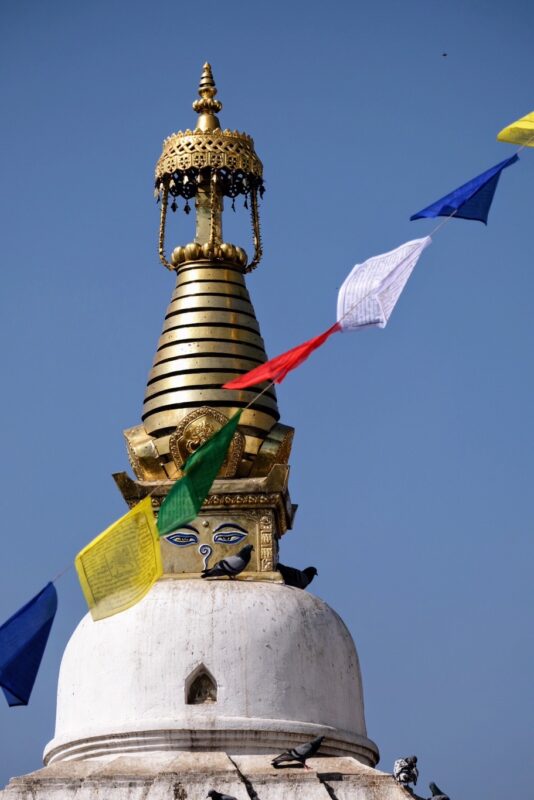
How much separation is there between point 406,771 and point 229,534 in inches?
154

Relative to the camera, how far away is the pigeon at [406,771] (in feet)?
71.8

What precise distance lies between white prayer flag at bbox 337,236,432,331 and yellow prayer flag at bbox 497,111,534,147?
1.17 meters

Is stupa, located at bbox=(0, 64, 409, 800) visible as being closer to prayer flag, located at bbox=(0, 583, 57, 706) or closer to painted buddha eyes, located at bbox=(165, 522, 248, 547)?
painted buddha eyes, located at bbox=(165, 522, 248, 547)

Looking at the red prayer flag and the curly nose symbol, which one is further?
the curly nose symbol

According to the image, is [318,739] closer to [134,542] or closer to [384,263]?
[134,542]

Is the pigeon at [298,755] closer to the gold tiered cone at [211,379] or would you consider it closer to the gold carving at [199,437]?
the gold tiered cone at [211,379]

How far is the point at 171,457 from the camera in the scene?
24.9m

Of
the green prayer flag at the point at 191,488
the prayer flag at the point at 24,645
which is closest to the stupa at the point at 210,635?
the prayer flag at the point at 24,645

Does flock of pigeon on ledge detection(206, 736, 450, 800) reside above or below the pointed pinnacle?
below

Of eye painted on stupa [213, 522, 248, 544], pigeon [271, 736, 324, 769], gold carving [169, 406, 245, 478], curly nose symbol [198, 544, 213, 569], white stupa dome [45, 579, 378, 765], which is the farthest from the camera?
gold carving [169, 406, 245, 478]

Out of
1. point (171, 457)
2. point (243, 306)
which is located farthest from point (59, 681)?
point (243, 306)

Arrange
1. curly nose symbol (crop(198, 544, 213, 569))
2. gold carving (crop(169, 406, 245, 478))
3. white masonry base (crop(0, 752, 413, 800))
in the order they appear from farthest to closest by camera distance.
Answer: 1. gold carving (crop(169, 406, 245, 478))
2. curly nose symbol (crop(198, 544, 213, 569))
3. white masonry base (crop(0, 752, 413, 800))

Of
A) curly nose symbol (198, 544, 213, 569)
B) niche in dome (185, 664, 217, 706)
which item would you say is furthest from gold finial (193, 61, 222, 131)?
niche in dome (185, 664, 217, 706)

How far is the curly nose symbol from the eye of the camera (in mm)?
23922
